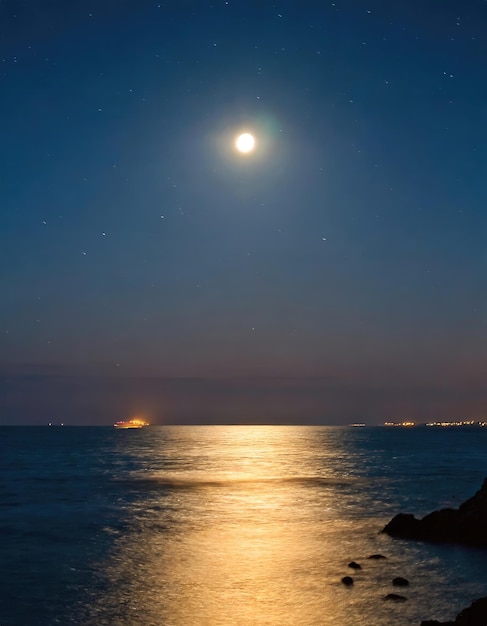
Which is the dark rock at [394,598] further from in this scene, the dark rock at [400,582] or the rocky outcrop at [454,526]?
the rocky outcrop at [454,526]

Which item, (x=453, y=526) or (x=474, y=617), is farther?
(x=453, y=526)

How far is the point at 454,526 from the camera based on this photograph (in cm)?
3456

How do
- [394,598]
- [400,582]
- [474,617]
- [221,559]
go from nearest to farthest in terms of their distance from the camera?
[474,617]
[394,598]
[400,582]
[221,559]

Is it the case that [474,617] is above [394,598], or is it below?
above

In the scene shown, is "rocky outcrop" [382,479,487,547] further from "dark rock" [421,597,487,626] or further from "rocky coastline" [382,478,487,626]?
"dark rock" [421,597,487,626]

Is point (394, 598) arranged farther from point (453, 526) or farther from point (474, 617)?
point (453, 526)

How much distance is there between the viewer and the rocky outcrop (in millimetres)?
33188

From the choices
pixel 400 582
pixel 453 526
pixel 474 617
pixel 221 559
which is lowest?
pixel 400 582

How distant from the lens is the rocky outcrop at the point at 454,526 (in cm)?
3319

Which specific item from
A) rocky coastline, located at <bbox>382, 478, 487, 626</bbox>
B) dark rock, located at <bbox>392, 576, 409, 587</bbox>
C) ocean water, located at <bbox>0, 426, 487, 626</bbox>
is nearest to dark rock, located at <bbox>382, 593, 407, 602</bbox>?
ocean water, located at <bbox>0, 426, 487, 626</bbox>

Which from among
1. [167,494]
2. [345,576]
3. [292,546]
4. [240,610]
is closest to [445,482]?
[167,494]

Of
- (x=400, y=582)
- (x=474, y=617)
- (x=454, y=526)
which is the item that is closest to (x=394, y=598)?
(x=400, y=582)

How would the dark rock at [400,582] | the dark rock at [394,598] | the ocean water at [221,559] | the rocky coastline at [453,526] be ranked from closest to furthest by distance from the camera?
the ocean water at [221,559] → the dark rock at [394,598] → the dark rock at [400,582] → the rocky coastline at [453,526]

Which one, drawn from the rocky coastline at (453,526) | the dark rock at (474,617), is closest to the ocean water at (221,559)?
the rocky coastline at (453,526)
